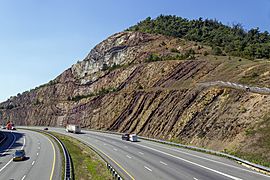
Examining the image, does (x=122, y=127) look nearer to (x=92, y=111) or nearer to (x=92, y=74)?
(x=92, y=111)

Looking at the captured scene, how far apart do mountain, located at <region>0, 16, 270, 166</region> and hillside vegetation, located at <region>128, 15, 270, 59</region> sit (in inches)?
342

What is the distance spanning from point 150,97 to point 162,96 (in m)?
4.79

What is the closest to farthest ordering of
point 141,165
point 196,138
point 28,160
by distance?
point 141,165
point 28,160
point 196,138

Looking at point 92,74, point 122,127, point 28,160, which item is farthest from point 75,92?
point 28,160

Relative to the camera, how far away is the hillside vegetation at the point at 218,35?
9038 centimetres

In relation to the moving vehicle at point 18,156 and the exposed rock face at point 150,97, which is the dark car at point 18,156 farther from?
the exposed rock face at point 150,97

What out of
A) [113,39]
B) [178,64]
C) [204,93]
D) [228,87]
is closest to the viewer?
[228,87]

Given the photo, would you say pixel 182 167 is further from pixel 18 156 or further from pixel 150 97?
pixel 150 97

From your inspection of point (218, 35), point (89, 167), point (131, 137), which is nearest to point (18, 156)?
point (89, 167)

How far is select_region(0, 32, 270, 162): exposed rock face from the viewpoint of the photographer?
46.4 metres

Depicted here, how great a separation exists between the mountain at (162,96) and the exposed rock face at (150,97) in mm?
187

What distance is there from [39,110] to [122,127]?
6361 cm

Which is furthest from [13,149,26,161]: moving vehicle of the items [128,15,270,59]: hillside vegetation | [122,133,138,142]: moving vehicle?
[128,15,270,59]: hillside vegetation

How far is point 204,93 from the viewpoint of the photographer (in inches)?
2263
